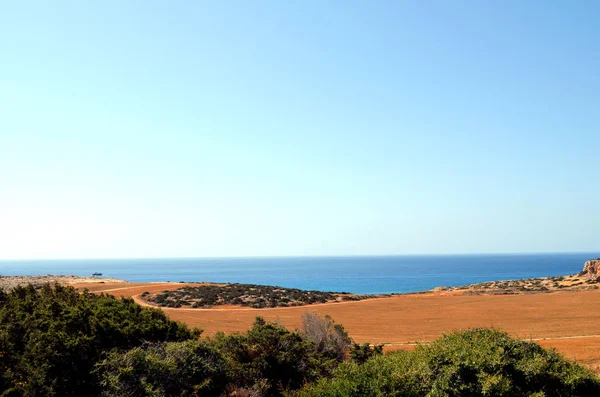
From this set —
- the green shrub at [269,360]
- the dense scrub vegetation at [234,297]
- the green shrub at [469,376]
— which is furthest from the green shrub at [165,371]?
the dense scrub vegetation at [234,297]

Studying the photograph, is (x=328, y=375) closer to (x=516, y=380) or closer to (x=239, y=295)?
(x=516, y=380)

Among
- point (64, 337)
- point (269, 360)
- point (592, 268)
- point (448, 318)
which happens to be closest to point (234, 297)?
point (448, 318)

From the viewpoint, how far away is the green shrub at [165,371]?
9.59m

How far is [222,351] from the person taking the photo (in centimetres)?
1274

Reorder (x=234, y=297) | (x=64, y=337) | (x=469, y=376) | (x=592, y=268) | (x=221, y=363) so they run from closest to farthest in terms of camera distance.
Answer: (x=469, y=376), (x=64, y=337), (x=221, y=363), (x=234, y=297), (x=592, y=268)

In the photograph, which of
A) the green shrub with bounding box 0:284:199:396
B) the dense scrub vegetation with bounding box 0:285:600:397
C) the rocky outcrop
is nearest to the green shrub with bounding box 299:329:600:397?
the dense scrub vegetation with bounding box 0:285:600:397

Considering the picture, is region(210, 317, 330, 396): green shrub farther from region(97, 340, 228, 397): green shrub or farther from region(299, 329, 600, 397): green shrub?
region(299, 329, 600, 397): green shrub

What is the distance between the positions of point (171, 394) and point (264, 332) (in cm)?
402

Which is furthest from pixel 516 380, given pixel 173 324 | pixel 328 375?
pixel 173 324

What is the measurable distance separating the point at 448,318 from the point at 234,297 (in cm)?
2145

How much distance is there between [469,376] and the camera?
863cm

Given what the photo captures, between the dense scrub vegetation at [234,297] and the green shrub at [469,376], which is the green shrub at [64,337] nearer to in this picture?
the green shrub at [469,376]

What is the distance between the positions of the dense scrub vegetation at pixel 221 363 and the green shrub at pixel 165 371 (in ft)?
0.08

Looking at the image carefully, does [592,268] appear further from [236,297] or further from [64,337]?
[64,337]
